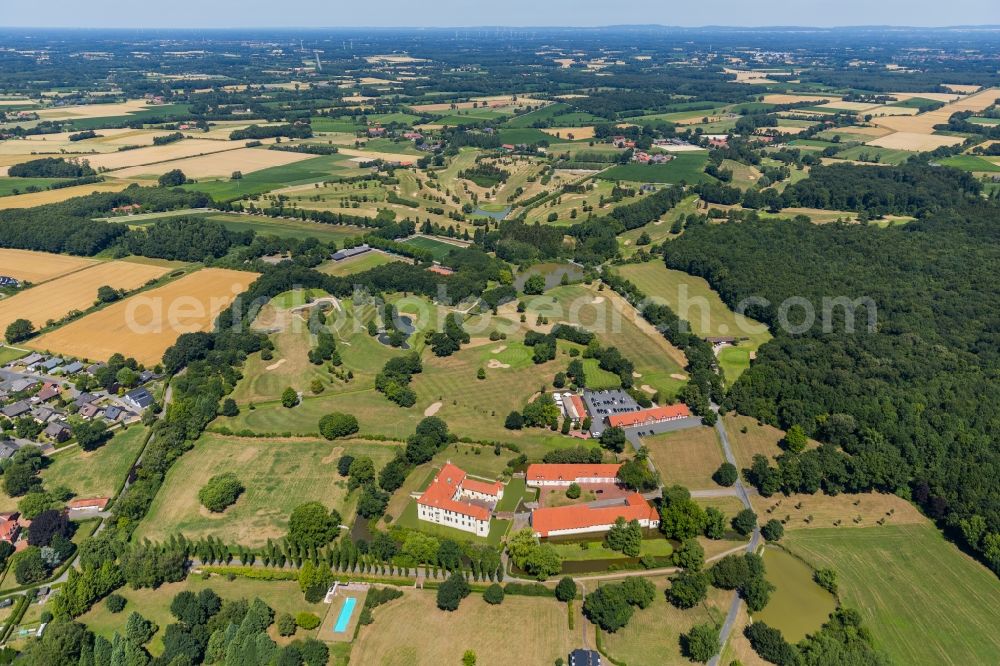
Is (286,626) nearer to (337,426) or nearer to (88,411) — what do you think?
(337,426)

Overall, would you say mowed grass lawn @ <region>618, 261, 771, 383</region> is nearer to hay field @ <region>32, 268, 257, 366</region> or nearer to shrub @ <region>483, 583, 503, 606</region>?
shrub @ <region>483, 583, 503, 606</region>

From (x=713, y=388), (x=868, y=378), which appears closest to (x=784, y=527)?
(x=713, y=388)

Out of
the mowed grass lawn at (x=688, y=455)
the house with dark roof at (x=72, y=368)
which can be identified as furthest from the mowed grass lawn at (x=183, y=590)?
the house with dark roof at (x=72, y=368)

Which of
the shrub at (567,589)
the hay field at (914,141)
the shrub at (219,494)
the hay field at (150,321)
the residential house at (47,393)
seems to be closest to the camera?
the shrub at (567,589)

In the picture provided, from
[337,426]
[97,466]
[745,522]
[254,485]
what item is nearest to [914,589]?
[745,522]

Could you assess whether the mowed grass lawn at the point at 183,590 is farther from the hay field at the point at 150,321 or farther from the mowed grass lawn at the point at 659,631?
the hay field at the point at 150,321
